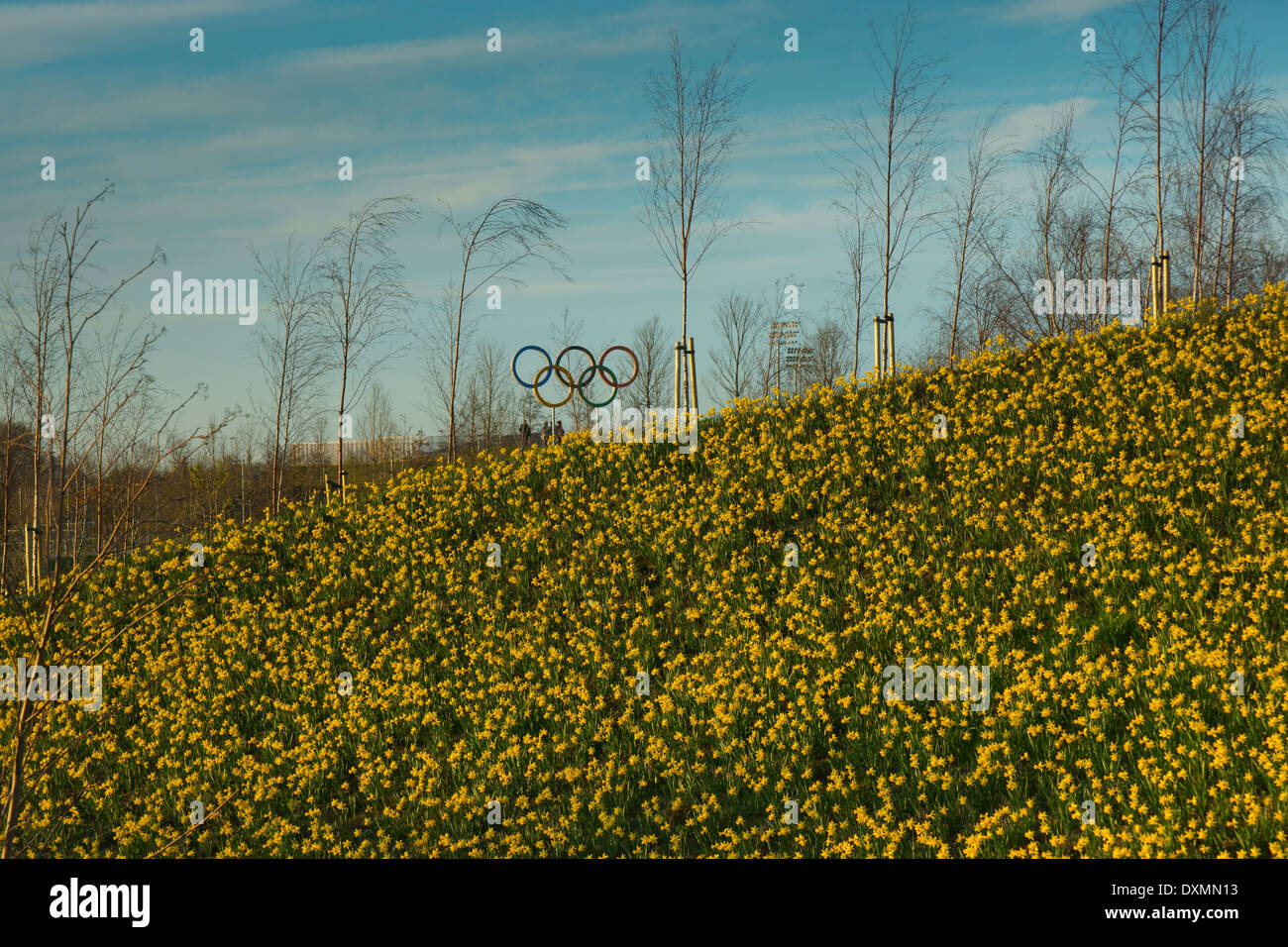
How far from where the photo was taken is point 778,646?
30.6ft

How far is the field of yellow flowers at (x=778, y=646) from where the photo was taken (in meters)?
6.61

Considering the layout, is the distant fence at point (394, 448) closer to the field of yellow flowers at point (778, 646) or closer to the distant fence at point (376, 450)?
the distant fence at point (376, 450)

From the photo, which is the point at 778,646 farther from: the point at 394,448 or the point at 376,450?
the point at 394,448

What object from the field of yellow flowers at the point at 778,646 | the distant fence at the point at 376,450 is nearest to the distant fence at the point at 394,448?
the distant fence at the point at 376,450

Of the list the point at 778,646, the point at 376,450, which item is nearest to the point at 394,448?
the point at 376,450

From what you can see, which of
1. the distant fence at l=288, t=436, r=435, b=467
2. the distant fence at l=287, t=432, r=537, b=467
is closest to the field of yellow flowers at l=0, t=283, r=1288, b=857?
the distant fence at l=287, t=432, r=537, b=467

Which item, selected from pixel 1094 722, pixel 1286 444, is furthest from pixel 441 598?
pixel 1286 444

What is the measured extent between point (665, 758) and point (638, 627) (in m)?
2.55

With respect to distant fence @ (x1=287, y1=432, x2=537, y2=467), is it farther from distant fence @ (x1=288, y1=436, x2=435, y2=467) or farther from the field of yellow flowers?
the field of yellow flowers

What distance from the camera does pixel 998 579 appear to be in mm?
9234

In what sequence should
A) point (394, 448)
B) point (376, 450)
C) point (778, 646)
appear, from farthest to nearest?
1. point (394, 448)
2. point (376, 450)
3. point (778, 646)

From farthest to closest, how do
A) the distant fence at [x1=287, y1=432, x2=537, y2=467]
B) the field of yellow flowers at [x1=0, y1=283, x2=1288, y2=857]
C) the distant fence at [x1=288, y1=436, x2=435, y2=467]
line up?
1. the distant fence at [x1=288, y1=436, x2=435, y2=467]
2. the distant fence at [x1=287, y1=432, x2=537, y2=467]
3. the field of yellow flowers at [x1=0, y1=283, x2=1288, y2=857]

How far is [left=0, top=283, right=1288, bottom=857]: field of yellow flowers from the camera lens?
6.61 metres

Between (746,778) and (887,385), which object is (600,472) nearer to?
Result: (887,385)
